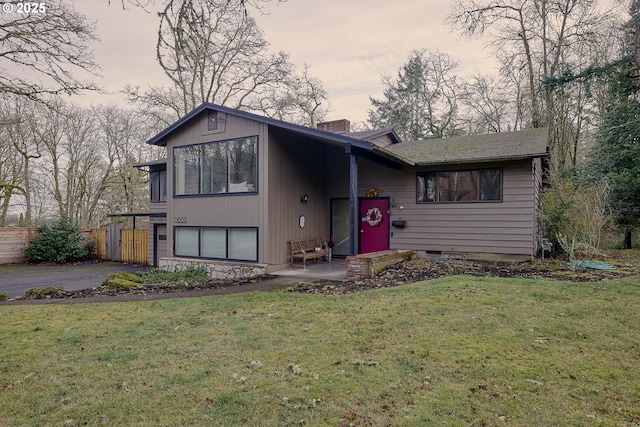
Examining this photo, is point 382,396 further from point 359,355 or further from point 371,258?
point 371,258

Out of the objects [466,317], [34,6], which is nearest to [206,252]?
[34,6]

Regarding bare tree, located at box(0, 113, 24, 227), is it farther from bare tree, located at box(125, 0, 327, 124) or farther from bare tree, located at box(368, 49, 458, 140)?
bare tree, located at box(368, 49, 458, 140)

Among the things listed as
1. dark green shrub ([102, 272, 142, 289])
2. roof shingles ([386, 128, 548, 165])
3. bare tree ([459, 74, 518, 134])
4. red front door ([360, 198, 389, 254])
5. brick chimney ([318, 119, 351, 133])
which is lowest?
dark green shrub ([102, 272, 142, 289])

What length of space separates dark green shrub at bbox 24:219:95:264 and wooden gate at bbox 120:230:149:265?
2.17 meters

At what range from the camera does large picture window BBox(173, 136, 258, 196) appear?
35.7 ft

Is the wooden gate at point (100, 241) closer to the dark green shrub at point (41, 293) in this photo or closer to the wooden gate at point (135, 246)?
the wooden gate at point (135, 246)

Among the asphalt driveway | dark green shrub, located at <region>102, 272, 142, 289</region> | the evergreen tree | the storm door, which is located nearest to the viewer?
dark green shrub, located at <region>102, 272, 142, 289</region>

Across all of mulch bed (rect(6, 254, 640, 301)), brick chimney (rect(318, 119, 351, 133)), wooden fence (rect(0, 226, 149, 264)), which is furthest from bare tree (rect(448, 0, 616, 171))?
wooden fence (rect(0, 226, 149, 264))

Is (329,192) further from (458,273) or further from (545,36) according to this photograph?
(545,36)

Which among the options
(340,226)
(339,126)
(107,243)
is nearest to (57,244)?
(107,243)

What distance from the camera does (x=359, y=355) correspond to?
3975 millimetres

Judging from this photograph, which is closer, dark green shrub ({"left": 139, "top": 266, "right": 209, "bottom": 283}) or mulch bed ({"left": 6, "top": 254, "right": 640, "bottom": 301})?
mulch bed ({"left": 6, "top": 254, "right": 640, "bottom": 301})

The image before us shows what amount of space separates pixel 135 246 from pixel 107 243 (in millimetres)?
2157

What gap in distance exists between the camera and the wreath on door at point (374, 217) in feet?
40.5
